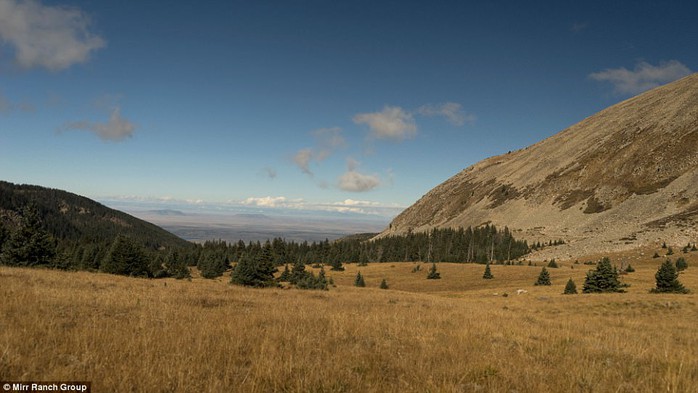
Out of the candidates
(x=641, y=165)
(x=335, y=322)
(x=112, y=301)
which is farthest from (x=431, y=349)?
(x=641, y=165)

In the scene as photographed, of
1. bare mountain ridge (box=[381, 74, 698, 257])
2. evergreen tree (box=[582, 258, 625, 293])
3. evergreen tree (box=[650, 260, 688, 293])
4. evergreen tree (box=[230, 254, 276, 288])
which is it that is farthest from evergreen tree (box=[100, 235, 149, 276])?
bare mountain ridge (box=[381, 74, 698, 257])

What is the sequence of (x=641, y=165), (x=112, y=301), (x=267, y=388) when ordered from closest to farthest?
1. (x=267, y=388)
2. (x=112, y=301)
3. (x=641, y=165)

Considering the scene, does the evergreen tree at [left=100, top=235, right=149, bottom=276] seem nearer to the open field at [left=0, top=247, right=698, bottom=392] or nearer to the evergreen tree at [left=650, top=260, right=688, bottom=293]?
the open field at [left=0, top=247, right=698, bottom=392]

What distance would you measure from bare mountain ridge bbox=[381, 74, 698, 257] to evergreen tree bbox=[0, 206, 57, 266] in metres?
102

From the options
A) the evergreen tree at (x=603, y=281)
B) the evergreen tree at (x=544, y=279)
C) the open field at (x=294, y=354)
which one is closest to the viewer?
the open field at (x=294, y=354)

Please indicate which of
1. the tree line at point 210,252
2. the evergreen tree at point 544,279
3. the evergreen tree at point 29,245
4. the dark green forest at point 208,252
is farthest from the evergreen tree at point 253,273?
the evergreen tree at point 544,279

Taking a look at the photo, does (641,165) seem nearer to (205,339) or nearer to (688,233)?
(688,233)

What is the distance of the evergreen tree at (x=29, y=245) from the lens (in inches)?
1578

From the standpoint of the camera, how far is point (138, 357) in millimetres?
5648

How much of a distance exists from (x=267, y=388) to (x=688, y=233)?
102887 millimetres

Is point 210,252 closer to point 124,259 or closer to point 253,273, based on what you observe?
point 124,259

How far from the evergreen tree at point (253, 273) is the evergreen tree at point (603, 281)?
3332 cm

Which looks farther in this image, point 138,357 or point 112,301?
point 112,301

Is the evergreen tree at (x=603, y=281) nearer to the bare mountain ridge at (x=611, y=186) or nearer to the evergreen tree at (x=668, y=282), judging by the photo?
the evergreen tree at (x=668, y=282)
